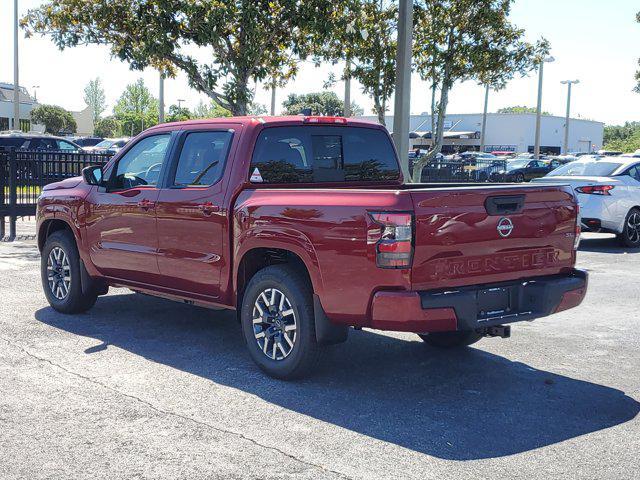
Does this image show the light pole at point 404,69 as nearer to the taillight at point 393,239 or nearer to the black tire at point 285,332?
the black tire at point 285,332

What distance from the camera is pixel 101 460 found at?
4246mm

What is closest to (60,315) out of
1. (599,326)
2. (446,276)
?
(446,276)

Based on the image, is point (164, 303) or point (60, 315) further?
point (164, 303)

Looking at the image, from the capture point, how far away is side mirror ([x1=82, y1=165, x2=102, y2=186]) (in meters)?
7.46

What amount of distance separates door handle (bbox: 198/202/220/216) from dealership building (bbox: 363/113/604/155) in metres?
75.3


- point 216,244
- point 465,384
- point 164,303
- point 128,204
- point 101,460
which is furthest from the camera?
point 164,303

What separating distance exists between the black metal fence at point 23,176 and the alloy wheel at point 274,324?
10066 millimetres

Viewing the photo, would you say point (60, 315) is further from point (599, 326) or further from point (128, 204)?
point (599, 326)

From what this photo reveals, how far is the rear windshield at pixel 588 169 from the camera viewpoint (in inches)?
Result: 590

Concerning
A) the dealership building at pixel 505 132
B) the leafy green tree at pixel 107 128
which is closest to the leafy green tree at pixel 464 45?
the dealership building at pixel 505 132

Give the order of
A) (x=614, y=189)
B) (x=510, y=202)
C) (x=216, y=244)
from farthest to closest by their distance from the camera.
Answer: (x=614, y=189), (x=216, y=244), (x=510, y=202)

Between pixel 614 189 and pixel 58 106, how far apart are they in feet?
306

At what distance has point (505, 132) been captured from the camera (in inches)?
3364

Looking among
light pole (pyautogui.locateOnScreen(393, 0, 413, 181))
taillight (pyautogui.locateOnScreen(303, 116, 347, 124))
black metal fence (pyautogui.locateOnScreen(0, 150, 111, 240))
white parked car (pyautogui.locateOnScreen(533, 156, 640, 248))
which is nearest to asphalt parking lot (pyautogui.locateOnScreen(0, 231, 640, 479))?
taillight (pyautogui.locateOnScreen(303, 116, 347, 124))
